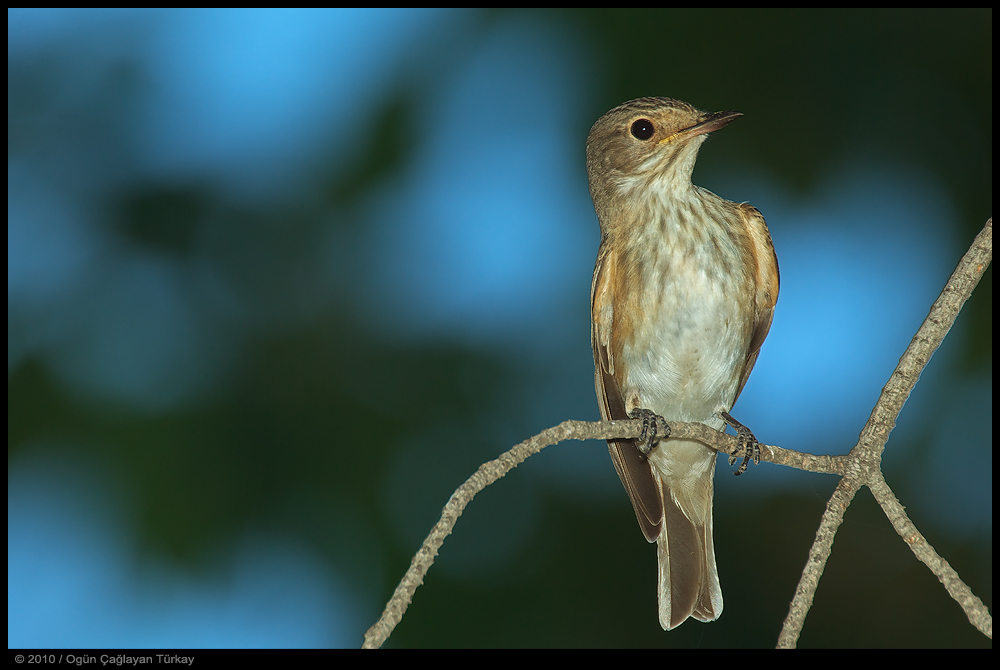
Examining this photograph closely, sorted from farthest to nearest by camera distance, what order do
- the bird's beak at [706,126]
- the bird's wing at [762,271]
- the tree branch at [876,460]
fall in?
the bird's wing at [762,271] → the bird's beak at [706,126] → the tree branch at [876,460]

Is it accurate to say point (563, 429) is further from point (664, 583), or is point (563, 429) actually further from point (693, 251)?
point (664, 583)

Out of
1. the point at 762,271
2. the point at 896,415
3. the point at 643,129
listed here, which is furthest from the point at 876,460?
the point at 643,129

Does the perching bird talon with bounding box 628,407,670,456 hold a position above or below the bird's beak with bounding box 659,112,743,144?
below

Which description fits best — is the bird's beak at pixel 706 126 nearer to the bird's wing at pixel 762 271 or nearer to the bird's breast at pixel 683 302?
the bird's breast at pixel 683 302

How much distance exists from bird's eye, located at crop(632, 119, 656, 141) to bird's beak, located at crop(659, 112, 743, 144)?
97 mm

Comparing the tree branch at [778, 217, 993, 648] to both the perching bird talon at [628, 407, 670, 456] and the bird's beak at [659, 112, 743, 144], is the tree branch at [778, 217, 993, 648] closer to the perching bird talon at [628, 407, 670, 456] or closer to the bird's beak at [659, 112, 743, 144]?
the perching bird talon at [628, 407, 670, 456]

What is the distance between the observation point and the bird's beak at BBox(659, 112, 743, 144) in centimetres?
395

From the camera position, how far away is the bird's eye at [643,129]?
Answer: 14.2ft

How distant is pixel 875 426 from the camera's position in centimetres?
271

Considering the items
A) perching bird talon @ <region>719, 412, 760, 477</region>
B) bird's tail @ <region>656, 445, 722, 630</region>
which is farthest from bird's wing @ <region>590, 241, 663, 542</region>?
perching bird talon @ <region>719, 412, 760, 477</region>

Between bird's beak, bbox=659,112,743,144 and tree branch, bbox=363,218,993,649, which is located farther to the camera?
bird's beak, bbox=659,112,743,144

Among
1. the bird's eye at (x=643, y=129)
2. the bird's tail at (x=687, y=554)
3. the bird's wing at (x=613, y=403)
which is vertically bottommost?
the bird's tail at (x=687, y=554)

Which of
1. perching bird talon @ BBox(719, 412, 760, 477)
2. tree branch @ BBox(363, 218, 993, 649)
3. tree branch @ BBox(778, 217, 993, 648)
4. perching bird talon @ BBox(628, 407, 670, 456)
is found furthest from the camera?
perching bird talon @ BBox(719, 412, 760, 477)

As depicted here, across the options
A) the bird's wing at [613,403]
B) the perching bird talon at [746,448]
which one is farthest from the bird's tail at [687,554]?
the perching bird talon at [746,448]
